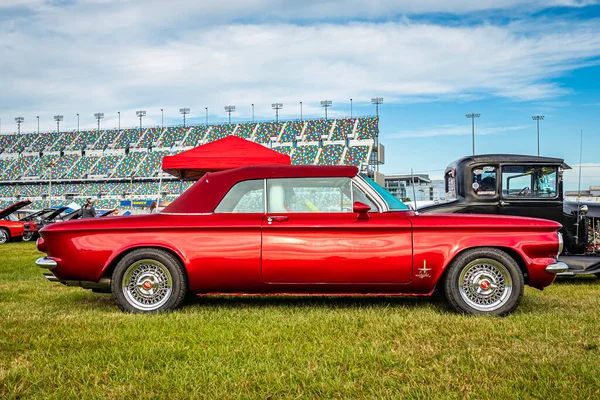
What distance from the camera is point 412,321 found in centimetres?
470

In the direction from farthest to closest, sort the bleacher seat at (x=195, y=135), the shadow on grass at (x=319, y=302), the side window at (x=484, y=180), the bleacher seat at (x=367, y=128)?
the bleacher seat at (x=195, y=135) < the bleacher seat at (x=367, y=128) < the side window at (x=484, y=180) < the shadow on grass at (x=319, y=302)

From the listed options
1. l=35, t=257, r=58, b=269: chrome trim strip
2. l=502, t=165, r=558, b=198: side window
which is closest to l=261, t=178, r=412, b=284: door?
l=35, t=257, r=58, b=269: chrome trim strip

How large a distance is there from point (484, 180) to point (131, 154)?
56197 millimetres

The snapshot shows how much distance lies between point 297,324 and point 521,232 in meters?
2.21

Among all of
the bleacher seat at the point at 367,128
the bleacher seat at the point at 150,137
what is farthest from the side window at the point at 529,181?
the bleacher seat at the point at 150,137

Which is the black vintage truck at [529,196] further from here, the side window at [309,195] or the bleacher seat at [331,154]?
the bleacher seat at [331,154]

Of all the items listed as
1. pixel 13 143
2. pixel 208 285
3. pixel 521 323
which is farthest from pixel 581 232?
pixel 13 143

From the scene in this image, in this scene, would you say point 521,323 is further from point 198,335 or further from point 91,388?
point 91,388

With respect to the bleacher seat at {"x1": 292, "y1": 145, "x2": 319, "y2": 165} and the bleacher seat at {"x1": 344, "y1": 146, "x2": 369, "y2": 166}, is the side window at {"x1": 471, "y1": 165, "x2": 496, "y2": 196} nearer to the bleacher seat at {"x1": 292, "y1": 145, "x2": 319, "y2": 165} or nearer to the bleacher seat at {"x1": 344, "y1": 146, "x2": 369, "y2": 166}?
the bleacher seat at {"x1": 344, "y1": 146, "x2": 369, "y2": 166}

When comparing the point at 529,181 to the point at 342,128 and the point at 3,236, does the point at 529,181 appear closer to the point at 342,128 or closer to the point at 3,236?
the point at 3,236

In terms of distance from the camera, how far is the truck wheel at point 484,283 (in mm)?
5023

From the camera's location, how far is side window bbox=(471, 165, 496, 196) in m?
8.35

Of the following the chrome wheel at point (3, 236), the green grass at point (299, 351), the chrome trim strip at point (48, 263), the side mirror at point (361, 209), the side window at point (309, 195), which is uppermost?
→ the side window at point (309, 195)

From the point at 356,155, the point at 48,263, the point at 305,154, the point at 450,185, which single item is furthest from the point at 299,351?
the point at 305,154
